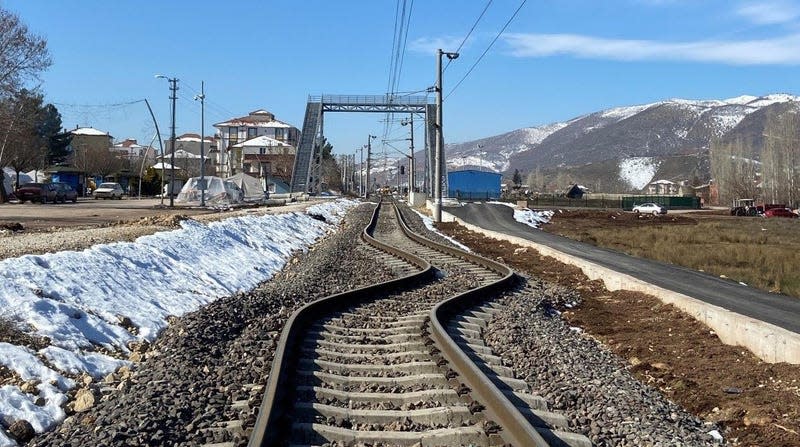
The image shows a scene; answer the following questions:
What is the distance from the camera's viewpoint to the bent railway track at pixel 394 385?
564 cm

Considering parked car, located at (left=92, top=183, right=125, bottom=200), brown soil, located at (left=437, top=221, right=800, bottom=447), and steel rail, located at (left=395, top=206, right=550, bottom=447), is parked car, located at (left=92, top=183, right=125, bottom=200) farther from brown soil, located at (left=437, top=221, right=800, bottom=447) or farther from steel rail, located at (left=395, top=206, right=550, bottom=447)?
steel rail, located at (left=395, top=206, right=550, bottom=447)

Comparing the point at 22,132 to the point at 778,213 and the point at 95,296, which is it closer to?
the point at 95,296

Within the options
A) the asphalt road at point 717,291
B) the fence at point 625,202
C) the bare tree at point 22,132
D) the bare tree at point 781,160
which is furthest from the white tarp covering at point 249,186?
the bare tree at point 781,160

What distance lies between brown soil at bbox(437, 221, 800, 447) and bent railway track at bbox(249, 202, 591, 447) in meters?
1.52

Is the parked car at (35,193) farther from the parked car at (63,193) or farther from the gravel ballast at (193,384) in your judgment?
the gravel ballast at (193,384)

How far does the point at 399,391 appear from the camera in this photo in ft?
22.9

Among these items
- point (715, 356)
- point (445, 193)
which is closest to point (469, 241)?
point (715, 356)

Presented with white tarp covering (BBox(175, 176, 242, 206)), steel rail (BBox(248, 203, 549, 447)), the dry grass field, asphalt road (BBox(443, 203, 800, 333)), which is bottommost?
the dry grass field

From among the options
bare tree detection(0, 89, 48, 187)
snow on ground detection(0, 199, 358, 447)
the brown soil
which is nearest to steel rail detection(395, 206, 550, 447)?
the brown soil

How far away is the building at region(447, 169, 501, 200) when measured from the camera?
114 m

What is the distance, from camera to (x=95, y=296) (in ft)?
32.1

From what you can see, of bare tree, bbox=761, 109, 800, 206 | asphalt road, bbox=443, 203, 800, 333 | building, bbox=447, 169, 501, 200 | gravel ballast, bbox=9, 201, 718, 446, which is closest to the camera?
gravel ballast, bbox=9, 201, 718, 446

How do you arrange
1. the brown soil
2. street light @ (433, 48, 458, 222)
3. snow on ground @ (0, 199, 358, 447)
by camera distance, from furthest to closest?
street light @ (433, 48, 458, 222) → snow on ground @ (0, 199, 358, 447) → the brown soil

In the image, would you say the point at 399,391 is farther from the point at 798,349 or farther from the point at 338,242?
the point at 338,242
